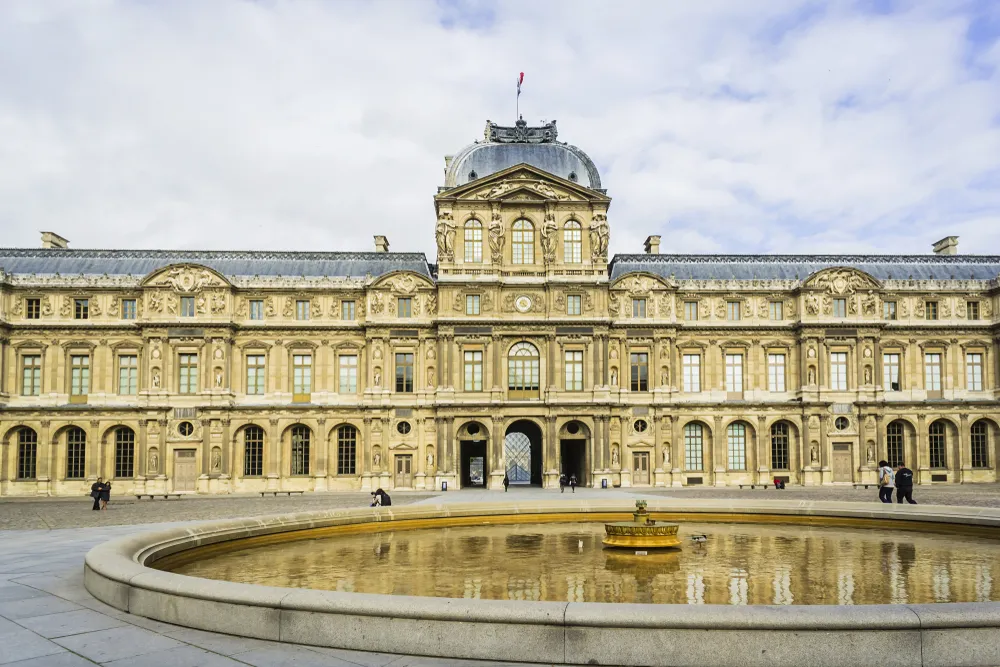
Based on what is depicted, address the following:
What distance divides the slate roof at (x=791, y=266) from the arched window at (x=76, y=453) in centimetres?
3506

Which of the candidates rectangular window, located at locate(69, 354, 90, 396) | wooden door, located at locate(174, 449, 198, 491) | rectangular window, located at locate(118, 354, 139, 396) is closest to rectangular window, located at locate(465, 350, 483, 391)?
wooden door, located at locate(174, 449, 198, 491)

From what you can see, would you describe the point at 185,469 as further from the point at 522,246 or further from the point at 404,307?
the point at 522,246

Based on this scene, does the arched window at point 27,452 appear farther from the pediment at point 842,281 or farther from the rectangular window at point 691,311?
the pediment at point 842,281

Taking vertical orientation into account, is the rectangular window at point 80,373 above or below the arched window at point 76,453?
above

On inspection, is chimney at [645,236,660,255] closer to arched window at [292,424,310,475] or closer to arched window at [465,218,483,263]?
arched window at [465,218,483,263]

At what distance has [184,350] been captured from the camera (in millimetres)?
51219

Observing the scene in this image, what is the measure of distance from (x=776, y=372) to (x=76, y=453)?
44.3 meters

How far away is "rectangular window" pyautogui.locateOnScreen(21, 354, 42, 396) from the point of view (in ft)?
168

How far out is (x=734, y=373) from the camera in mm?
53688

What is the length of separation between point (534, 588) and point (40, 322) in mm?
47679

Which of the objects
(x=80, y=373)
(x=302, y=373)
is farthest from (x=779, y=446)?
(x=80, y=373)

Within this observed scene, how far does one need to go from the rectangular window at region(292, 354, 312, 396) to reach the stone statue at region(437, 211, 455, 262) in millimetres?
10642

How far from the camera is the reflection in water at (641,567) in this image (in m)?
12.9

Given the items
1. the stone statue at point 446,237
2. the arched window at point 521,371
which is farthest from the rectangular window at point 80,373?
the arched window at point 521,371
